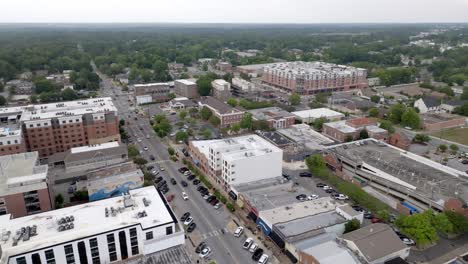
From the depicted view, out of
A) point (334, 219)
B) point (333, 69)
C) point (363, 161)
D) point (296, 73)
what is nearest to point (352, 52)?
point (333, 69)

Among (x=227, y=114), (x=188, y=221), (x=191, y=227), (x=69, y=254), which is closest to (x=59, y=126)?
(x=188, y=221)

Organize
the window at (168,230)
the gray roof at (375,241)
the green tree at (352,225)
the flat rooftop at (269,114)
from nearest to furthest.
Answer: the gray roof at (375,241) < the window at (168,230) < the green tree at (352,225) < the flat rooftop at (269,114)

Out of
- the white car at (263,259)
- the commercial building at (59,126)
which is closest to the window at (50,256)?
the white car at (263,259)

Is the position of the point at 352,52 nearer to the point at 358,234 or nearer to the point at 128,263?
the point at 358,234

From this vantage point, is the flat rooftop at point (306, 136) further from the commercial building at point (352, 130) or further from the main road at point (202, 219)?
the main road at point (202, 219)

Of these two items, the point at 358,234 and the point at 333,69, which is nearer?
the point at 358,234

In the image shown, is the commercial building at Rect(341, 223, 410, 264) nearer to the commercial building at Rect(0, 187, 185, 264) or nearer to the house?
the commercial building at Rect(0, 187, 185, 264)
